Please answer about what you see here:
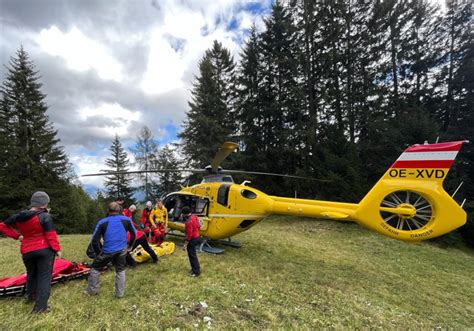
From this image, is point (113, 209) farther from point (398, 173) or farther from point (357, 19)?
point (357, 19)

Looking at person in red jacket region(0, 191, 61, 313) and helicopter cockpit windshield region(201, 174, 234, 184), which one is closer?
person in red jacket region(0, 191, 61, 313)

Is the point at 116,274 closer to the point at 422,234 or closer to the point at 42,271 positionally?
the point at 42,271

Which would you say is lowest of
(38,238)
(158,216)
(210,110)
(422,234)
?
(158,216)

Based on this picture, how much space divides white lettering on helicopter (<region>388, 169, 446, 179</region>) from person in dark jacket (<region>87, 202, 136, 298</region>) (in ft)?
18.8

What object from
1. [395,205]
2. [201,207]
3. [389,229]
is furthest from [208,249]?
[395,205]

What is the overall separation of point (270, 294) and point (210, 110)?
18384 mm

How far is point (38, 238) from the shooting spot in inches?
148

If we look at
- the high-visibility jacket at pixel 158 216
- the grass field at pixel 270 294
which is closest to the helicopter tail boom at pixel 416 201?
the grass field at pixel 270 294

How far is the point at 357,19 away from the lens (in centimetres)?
1955

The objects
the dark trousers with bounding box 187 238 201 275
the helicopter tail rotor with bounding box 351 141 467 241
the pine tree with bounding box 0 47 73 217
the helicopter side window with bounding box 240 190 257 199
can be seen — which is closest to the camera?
the helicopter tail rotor with bounding box 351 141 467 241

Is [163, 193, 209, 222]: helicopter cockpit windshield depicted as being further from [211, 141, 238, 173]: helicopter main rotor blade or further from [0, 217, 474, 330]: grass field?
[0, 217, 474, 330]: grass field

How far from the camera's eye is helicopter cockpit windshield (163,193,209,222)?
8.10m

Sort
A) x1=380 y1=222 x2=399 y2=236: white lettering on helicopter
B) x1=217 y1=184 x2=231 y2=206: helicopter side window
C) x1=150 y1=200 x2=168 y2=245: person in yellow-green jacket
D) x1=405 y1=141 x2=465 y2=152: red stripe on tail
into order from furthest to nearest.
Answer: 1. x1=150 y1=200 x2=168 y2=245: person in yellow-green jacket
2. x1=217 y1=184 x2=231 y2=206: helicopter side window
3. x1=380 y1=222 x2=399 y2=236: white lettering on helicopter
4. x1=405 y1=141 x2=465 y2=152: red stripe on tail

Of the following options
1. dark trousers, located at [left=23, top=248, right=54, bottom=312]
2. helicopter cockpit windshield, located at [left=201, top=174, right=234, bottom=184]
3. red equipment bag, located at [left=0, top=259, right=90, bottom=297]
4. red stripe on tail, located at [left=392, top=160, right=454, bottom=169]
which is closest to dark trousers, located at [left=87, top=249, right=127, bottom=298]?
dark trousers, located at [left=23, top=248, right=54, bottom=312]
